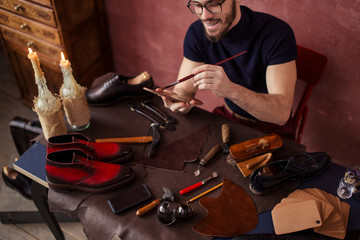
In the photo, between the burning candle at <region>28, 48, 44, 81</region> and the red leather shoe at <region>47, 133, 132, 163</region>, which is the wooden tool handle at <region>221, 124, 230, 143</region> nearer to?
the red leather shoe at <region>47, 133, 132, 163</region>

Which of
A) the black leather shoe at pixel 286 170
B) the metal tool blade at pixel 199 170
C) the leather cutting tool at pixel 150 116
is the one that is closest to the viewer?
the black leather shoe at pixel 286 170

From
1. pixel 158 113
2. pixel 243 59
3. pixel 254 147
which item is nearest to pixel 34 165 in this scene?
pixel 158 113

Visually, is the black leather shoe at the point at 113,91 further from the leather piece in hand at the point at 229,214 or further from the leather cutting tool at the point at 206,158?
the leather piece in hand at the point at 229,214

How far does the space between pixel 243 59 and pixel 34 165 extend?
125cm

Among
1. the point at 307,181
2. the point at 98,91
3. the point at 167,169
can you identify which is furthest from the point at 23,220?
the point at 307,181

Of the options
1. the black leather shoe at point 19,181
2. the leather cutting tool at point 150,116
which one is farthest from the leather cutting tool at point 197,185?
the black leather shoe at point 19,181

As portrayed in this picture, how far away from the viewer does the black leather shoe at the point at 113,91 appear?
1.75m

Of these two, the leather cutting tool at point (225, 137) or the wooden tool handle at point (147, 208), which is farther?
the leather cutting tool at point (225, 137)

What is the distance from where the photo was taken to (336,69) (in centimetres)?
219

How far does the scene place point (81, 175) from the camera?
4.41ft

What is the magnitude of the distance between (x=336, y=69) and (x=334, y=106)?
31 centimetres

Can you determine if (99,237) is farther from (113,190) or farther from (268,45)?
(268,45)

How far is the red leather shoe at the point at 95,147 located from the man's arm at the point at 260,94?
1.56 ft

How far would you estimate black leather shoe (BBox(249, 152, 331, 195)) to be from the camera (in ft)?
4.40
